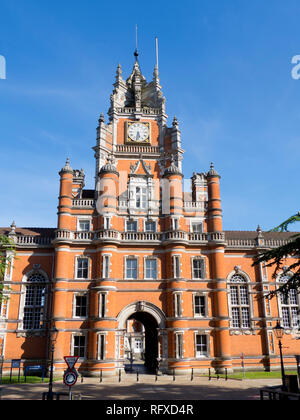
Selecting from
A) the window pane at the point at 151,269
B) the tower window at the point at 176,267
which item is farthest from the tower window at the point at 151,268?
the tower window at the point at 176,267

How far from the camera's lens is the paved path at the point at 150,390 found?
20.1m

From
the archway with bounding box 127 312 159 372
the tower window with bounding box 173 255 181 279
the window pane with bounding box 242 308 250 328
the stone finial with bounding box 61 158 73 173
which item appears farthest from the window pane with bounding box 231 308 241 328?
the stone finial with bounding box 61 158 73 173

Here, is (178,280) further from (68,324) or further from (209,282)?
(68,324)

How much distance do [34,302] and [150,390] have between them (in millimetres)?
16106

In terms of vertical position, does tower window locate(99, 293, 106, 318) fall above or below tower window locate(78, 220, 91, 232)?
below

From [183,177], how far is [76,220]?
Answer: 12.2 metres

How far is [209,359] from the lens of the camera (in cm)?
3334

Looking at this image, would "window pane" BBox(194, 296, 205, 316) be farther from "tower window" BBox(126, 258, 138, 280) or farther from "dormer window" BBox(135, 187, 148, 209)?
"dormer window" BBox(135, 187, 148, 209)

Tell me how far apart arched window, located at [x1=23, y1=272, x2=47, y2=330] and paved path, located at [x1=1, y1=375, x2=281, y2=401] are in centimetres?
787

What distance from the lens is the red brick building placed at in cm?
3266

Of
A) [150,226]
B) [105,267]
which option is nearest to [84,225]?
[105,267]

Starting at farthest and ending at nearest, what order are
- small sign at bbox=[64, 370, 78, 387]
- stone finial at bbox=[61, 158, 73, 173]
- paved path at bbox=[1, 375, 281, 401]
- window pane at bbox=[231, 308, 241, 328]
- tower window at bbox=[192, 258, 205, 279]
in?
stone finial at bbox=[61, 158, 73, 173] → window pane at bbox=[231, 308, 241, 328] → tower window at bbox=[192, 258, 205, 279] → paved path at bbox=[1, 375, 281, 401] → small sign at bbox=[64, 370, 78, 387]

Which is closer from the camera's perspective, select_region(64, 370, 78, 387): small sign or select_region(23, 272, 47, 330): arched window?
select_region(64, 370, 78, 387): small sign
